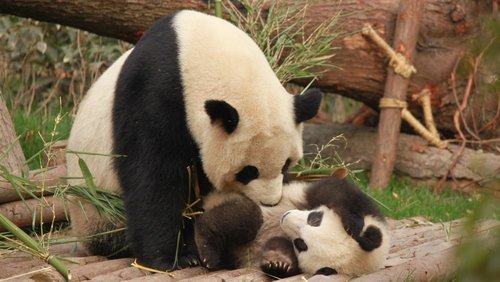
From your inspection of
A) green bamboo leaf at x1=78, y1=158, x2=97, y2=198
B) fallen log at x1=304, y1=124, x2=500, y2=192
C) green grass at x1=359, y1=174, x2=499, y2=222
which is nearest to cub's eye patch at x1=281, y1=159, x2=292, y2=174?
green bamboo leaf at x1=78, y1=158, x2=97, y2=198

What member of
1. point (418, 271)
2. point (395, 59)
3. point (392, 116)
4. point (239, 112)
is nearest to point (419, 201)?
point (392, 116)

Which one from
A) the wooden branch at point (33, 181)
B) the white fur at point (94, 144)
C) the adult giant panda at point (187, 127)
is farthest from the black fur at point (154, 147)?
the wooden branch at point (33, 181)

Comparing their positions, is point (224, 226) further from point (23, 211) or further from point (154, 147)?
point (23, 211)

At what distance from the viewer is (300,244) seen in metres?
3.68

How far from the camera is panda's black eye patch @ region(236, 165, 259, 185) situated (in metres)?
3.74

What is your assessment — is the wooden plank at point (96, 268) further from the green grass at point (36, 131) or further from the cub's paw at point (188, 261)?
the green grass at point (36, 131)

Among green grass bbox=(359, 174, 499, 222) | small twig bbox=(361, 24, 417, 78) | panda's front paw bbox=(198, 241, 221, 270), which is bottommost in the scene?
green grass bbox=(359, 174, 499, 222)

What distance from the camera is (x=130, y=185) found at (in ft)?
12.4

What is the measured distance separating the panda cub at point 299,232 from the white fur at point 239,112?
5.6 inches

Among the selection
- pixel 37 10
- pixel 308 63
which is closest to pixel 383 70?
pixel 308 63

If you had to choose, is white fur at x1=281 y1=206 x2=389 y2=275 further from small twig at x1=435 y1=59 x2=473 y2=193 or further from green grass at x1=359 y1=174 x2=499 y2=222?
small twig at x1=435 y1=59 x2=473 y2=193

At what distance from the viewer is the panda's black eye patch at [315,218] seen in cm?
366

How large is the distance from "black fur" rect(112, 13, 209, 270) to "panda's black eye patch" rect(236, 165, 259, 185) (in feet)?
0.70

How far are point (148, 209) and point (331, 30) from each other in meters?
3.18
